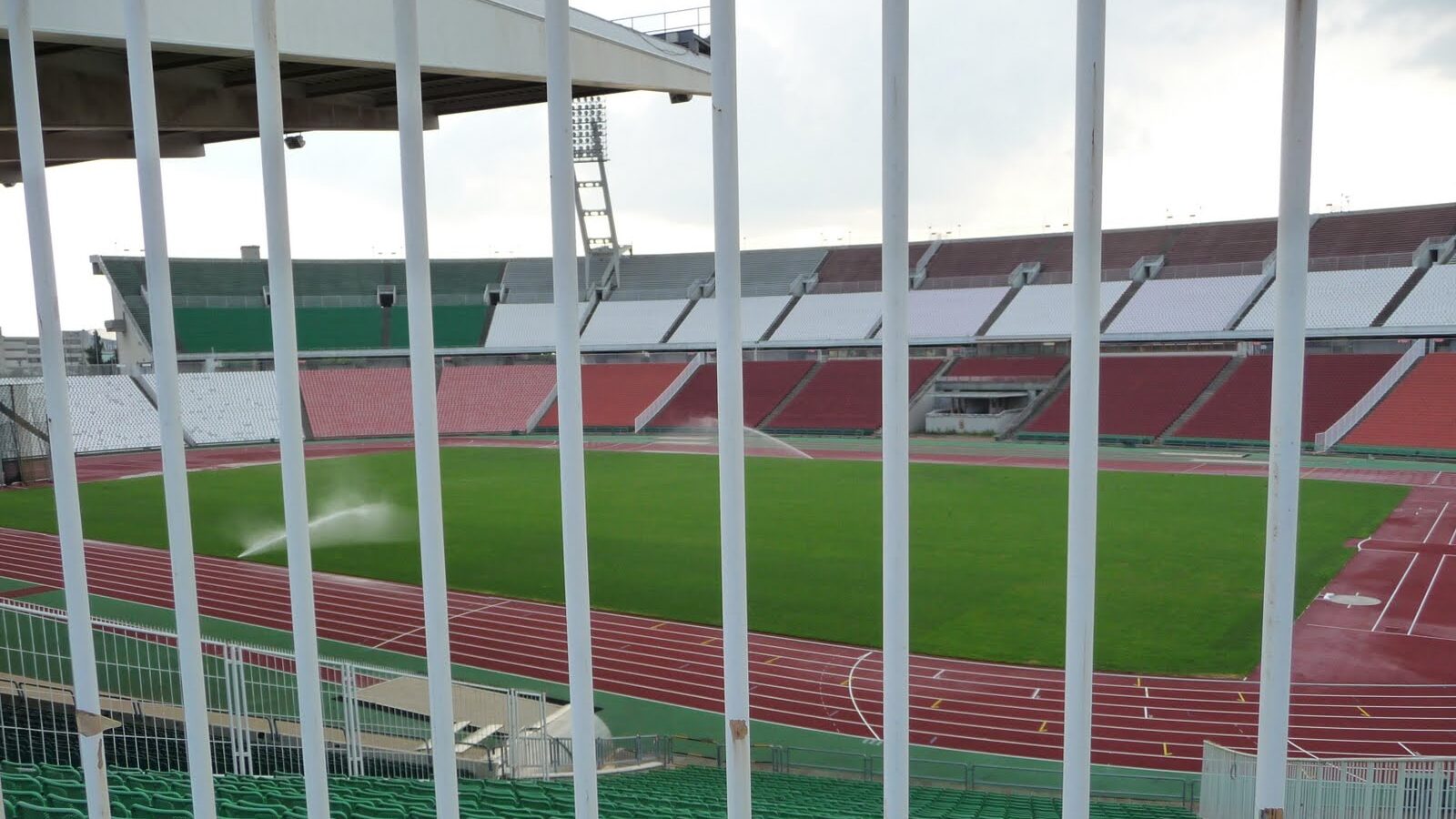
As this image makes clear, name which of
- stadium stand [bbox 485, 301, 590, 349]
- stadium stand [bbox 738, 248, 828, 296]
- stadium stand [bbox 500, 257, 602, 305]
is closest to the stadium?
stadium stand [bbox 485, 301, 590, 349]

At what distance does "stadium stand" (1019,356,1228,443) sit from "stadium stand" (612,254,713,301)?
22.6 m

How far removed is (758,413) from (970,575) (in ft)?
90.9

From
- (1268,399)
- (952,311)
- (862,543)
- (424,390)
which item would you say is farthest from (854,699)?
(952,311)

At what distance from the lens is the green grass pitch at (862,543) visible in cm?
1478

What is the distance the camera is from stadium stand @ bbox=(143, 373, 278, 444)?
43.2 meters

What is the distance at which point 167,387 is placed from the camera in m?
2.90

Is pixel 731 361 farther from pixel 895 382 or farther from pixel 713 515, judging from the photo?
pixel 713 515

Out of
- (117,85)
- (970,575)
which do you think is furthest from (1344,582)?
(117,85)

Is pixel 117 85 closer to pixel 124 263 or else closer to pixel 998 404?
pixel 998 404

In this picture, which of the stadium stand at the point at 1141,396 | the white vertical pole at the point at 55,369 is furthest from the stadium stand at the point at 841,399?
the white vertical pole at the point at 55,369

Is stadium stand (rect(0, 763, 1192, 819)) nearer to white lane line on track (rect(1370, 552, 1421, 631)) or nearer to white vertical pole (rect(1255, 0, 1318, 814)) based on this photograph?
white vertical pole (rect(1255, 0, 1318, 814))

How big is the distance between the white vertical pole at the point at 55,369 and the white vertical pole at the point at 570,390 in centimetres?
161

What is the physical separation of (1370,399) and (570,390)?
130 ft

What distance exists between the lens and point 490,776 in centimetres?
877
